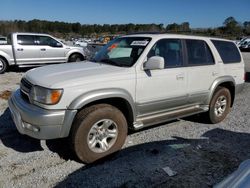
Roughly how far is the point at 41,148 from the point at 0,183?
1.04 metres

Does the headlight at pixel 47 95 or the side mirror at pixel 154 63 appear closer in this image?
the headlight at pixel 47 95

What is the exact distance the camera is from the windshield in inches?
177

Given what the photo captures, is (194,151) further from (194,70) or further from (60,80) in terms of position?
(60,80)

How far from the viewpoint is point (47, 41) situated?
13.0 meters

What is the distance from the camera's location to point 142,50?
451 centimetres

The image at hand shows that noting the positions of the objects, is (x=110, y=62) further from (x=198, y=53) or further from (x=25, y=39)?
(x=25, y=39)

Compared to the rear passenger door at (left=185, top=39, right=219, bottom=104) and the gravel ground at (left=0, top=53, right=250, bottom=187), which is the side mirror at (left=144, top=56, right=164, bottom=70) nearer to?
the rear passenger door at (left=185, top=39, right=219, bottom=104)

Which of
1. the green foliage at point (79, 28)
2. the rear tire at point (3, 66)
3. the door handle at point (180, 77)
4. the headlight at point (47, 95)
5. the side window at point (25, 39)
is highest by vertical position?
the green foliage at point (79, 28)

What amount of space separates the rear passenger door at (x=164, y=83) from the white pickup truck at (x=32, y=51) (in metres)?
8.93

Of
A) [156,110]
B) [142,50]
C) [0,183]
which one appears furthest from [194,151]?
[0,183]

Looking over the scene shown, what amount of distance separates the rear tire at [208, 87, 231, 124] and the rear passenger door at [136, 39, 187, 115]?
933 millimetres

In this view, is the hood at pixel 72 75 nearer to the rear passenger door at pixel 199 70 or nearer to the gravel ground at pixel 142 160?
the gravel ground at pixel 142 160

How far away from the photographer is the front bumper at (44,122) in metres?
3.55

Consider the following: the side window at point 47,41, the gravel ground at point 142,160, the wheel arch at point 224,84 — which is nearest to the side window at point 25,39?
the side window at point 47,41
